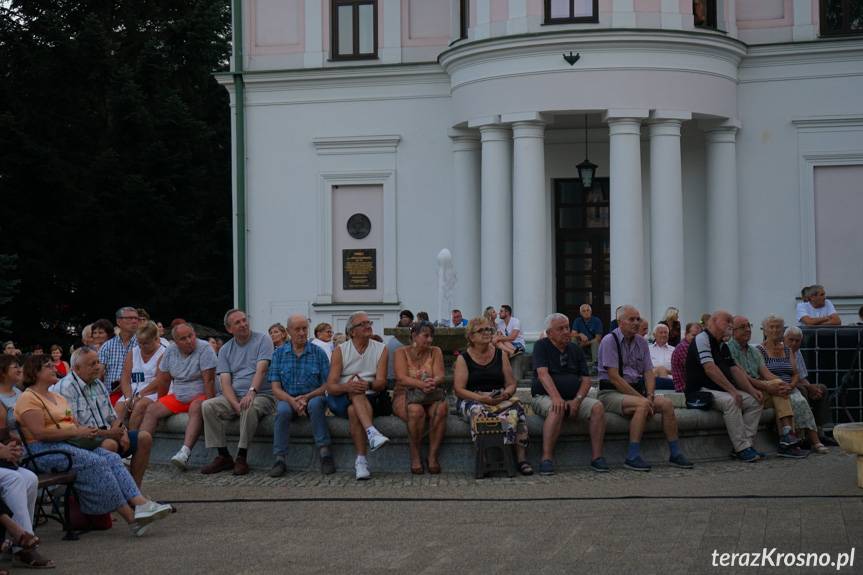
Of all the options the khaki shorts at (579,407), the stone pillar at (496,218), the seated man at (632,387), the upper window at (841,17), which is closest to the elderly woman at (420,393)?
the khaki shorts at (579,407)

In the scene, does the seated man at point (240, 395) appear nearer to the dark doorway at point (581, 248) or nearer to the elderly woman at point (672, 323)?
the elderly woman at point (672, 323)

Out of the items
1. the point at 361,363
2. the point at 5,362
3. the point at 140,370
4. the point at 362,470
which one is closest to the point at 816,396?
the point at 361,363

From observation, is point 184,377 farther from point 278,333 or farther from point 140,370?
point 278,333

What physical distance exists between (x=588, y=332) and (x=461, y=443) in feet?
33.7

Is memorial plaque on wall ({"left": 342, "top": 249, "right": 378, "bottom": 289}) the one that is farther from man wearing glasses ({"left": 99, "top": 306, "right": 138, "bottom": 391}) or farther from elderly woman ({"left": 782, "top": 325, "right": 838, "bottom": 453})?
elderly woman ({"left": 782, "top": 325, "right": 838, "bottom": 453})

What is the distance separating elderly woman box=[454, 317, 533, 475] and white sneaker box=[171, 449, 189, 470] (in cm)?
282

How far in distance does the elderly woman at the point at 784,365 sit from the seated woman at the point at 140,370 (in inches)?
264

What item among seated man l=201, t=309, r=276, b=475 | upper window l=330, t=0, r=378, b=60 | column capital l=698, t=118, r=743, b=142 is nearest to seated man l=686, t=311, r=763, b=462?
seated man l=201, t=309, r=276, b=475

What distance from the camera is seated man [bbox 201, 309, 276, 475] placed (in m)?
12.5

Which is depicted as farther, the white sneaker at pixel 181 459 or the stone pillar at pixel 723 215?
the stone pillar at pixel 723 215

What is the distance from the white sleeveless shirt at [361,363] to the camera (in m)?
12.5

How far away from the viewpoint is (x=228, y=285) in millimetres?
33719

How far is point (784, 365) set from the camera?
13969mm

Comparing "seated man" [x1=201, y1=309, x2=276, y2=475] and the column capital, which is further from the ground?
the column capital
